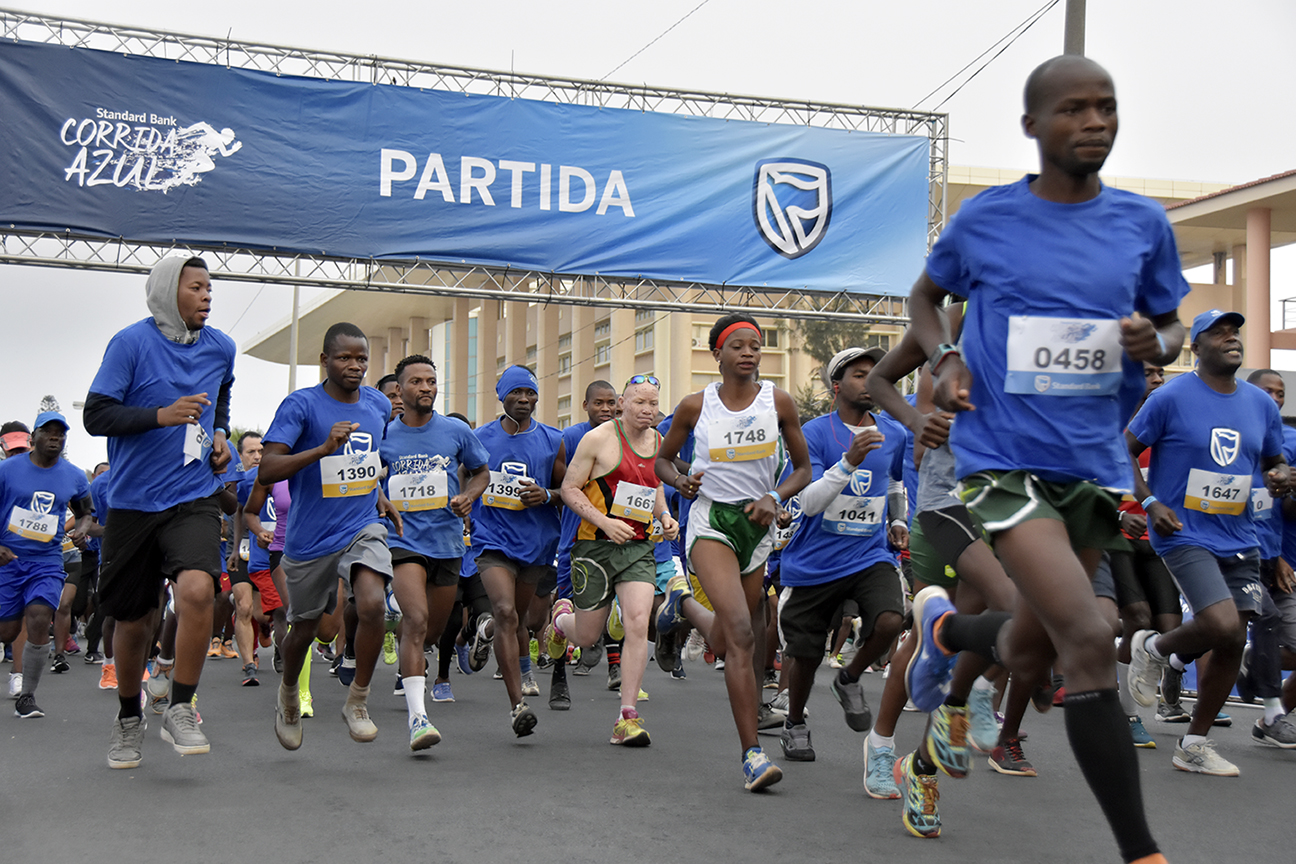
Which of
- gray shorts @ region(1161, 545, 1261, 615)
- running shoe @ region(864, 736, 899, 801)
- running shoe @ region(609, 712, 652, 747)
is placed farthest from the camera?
running shoe @ region(609, 712, 652, 747)

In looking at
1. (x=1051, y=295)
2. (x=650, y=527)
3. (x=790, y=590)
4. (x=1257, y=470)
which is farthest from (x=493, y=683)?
(x=1051, y=295)

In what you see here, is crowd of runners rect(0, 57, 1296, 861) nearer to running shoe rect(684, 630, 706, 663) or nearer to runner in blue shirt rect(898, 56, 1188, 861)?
runner in blue shirt rect(898, 56, 1188, 861)

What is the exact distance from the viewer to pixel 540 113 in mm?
15078

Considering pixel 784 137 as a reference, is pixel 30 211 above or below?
below

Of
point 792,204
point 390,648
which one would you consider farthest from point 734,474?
point 792,204

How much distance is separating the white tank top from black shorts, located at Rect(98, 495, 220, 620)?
234 centimetres

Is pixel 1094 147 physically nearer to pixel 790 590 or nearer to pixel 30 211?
pixel 790 590

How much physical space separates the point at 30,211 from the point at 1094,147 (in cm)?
1250

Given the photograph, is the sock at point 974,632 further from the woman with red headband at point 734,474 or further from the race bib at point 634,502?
the race bib at point 634,502

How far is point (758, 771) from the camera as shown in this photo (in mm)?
5527

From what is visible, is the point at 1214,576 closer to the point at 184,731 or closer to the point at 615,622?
the point at 615,622

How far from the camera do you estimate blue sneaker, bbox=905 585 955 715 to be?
14.3 feet

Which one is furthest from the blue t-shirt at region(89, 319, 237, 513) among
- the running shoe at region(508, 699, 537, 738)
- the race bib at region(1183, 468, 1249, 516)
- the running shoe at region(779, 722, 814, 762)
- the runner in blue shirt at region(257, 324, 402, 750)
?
the race bib at region(1183, 468, 1249, 516)

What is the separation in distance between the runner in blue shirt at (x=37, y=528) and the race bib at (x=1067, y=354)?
24.4ft
